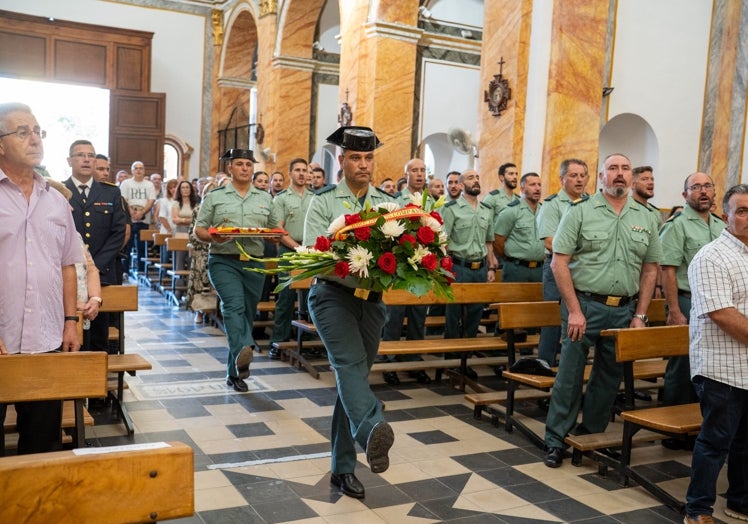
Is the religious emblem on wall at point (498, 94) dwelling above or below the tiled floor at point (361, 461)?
above

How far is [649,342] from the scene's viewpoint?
4.67 meters

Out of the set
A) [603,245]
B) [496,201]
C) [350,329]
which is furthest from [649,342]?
[496,201]

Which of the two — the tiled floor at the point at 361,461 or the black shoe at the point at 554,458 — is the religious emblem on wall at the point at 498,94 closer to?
the tiled floor at the point at 361,461

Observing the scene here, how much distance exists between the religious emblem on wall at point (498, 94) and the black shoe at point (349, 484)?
6.71m

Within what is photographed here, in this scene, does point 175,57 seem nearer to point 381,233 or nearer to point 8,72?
point 8,72

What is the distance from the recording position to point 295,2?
1634 centimetres

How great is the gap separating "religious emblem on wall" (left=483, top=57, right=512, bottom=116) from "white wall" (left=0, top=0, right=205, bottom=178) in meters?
13.1

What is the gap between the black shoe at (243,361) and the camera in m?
6.13

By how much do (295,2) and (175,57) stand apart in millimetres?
6248

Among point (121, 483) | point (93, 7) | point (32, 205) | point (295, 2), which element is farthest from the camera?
point (93, 7)

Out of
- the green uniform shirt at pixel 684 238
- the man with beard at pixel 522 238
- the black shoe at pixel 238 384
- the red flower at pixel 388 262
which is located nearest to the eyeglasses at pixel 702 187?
the green uniform shirt at pixel 684 238

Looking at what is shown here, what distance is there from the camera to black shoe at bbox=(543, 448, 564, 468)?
483 centimetres

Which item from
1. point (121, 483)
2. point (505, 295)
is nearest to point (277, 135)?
point (505, 295)

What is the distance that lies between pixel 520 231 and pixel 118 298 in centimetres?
415
